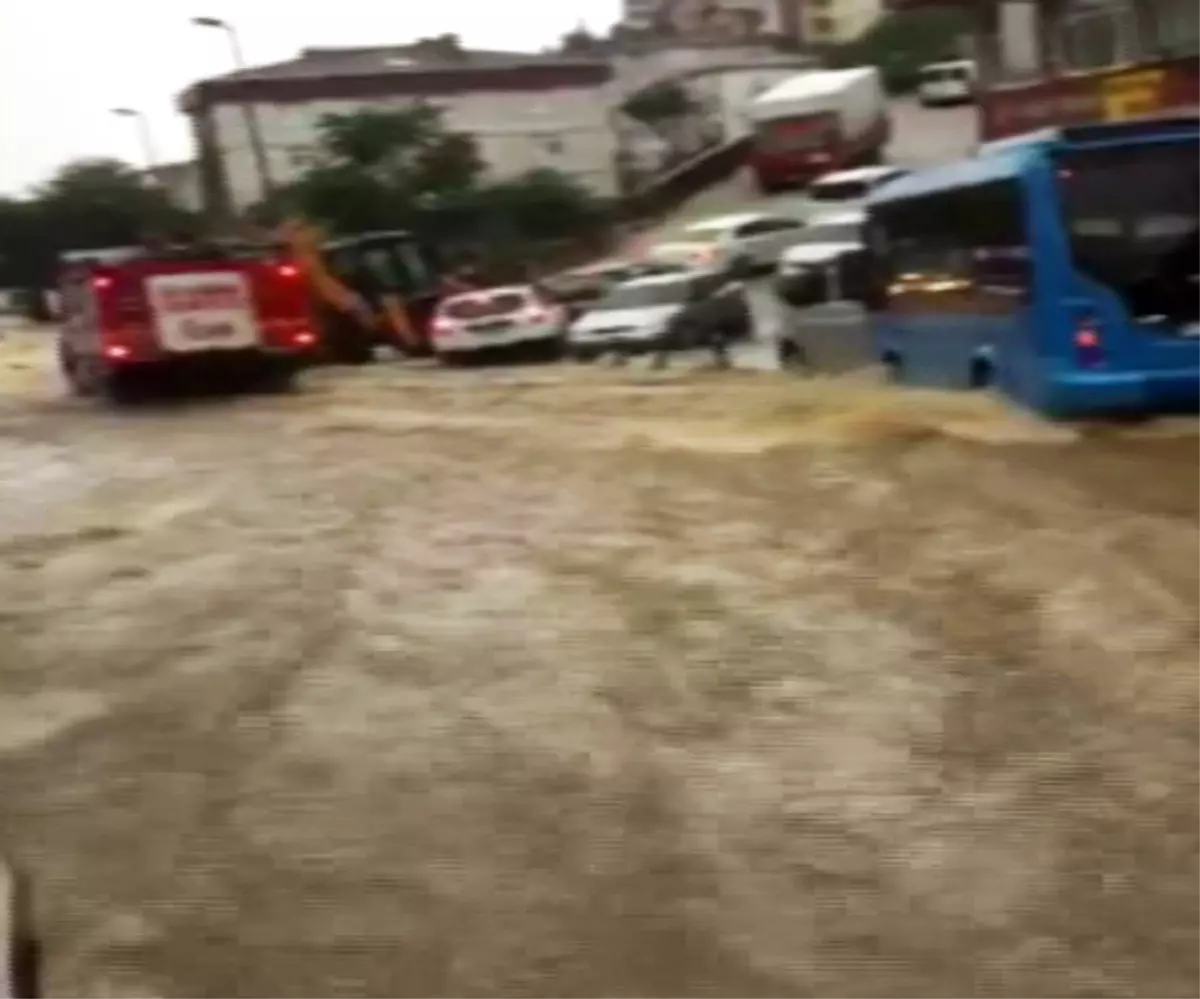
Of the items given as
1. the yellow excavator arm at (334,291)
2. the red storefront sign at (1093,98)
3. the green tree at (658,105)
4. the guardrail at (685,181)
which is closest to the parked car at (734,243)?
the guardrail at (685,181)

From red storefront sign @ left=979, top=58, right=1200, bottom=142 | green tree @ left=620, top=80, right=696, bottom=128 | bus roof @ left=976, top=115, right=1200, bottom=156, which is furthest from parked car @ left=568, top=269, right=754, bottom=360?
bus roof @ left=976, top=115, right=1200, bottom=156

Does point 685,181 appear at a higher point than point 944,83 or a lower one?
lower

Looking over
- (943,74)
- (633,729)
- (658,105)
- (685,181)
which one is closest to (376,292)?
(685,181)

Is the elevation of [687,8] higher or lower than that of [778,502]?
higher

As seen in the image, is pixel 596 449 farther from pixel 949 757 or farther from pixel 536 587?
pixel 949 757

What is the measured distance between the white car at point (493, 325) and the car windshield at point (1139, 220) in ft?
43.6

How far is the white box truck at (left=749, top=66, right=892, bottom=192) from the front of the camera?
30.2m

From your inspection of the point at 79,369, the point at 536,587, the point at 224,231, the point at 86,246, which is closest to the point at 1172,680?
the point at 536,587

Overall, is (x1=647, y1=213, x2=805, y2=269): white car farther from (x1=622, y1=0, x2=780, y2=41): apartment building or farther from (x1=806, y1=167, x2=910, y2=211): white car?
(x1=622, y1=0, x2=780, y2=41): apartment building

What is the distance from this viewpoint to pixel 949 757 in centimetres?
609

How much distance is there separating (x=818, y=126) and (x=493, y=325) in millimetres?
8127

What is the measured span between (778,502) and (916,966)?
5700mm

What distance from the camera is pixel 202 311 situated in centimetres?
1891

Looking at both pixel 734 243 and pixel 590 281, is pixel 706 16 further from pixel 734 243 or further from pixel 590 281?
pixel 590 281
